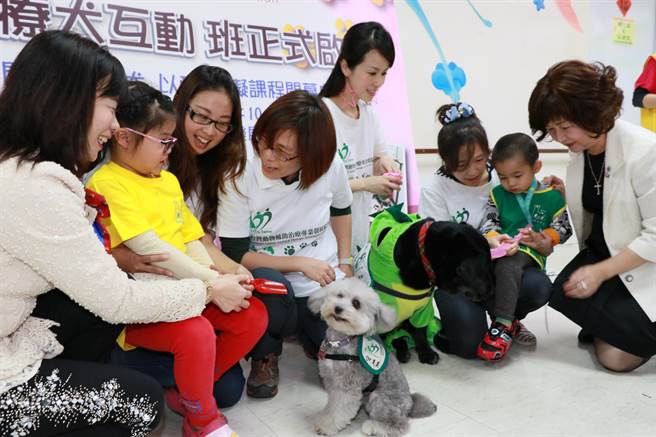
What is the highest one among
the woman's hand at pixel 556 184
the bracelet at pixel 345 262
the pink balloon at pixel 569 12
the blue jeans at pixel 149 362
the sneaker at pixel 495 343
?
the pink balloon at pixel 569 12

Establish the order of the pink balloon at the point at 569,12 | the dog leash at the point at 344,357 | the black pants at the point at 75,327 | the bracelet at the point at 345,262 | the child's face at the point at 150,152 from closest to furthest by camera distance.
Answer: the black pants at the point at 75,327
the child's face at the point at 150,152
the dog leash at the point at 344,357
the bracelet at the point at 345,262
the pink balloon at the point at 569,12

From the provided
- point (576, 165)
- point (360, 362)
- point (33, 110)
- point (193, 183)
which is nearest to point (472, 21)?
point (576, 165)

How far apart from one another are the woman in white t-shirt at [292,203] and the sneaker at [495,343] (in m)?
0.54

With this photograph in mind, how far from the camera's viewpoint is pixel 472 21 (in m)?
3.16

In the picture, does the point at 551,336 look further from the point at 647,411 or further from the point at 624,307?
the point at 647,411

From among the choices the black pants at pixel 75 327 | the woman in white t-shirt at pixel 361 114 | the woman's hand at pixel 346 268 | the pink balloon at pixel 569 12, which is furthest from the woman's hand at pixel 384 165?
the pink balloon at pixel 569 12

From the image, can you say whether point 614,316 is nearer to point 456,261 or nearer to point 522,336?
point 522,336

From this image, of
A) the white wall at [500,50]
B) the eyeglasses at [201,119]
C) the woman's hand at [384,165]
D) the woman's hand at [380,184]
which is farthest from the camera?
the white wall at [500,50]

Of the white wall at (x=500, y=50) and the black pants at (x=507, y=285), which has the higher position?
the white wall at (x=500, y=50)

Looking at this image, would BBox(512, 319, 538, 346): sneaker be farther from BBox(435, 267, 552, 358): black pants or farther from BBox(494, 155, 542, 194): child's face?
BBox(494, 155, 542, 194): child's face

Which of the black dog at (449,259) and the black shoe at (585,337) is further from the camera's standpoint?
the black shoe at (585,337)

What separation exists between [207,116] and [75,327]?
2.27 feet

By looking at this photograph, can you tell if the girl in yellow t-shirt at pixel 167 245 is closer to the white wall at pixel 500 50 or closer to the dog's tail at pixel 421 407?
the dog's tail at pixel 421 407

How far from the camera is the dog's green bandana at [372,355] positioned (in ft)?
4.46
